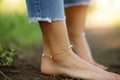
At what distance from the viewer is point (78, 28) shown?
2.26m

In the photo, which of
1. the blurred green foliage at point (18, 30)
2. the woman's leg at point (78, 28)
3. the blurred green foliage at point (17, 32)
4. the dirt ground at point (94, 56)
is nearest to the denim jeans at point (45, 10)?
the dirt ground at point (94, 56)

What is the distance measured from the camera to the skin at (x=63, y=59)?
1.80 meters

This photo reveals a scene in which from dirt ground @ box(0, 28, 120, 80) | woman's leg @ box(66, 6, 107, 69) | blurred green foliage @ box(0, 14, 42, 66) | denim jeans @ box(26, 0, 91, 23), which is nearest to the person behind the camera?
denim jeans @ box(26, 0, 91, 23)

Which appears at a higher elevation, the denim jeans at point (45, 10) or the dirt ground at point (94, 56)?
the denim jeans at point (45, 10)

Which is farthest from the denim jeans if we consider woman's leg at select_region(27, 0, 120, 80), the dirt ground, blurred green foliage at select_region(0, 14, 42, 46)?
blurred green foliage at select_region(0, 14, 42, 46)

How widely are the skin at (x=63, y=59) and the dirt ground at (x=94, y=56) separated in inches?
2.2

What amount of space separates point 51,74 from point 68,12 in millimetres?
440

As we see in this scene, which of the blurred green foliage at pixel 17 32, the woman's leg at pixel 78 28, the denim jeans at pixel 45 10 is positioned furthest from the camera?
the blurred green foliage at pixel 17 32

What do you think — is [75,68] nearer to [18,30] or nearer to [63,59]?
[63,59]

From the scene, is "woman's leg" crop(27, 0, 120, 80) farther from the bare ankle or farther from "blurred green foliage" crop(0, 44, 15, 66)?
"blurred green foliage" crop(0, 44, 15, 66)

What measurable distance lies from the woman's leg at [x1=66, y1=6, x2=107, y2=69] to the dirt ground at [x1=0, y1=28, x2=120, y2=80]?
Result: 248mm

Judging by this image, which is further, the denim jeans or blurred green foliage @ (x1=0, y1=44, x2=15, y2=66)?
blurred green foliage @ (x1=0, y1=44, x2=15, y2=66)

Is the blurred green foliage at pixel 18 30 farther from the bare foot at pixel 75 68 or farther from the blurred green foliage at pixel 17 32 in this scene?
the bare foot at pixel 75 68

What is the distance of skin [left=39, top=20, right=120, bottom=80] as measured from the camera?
1.80 metres
